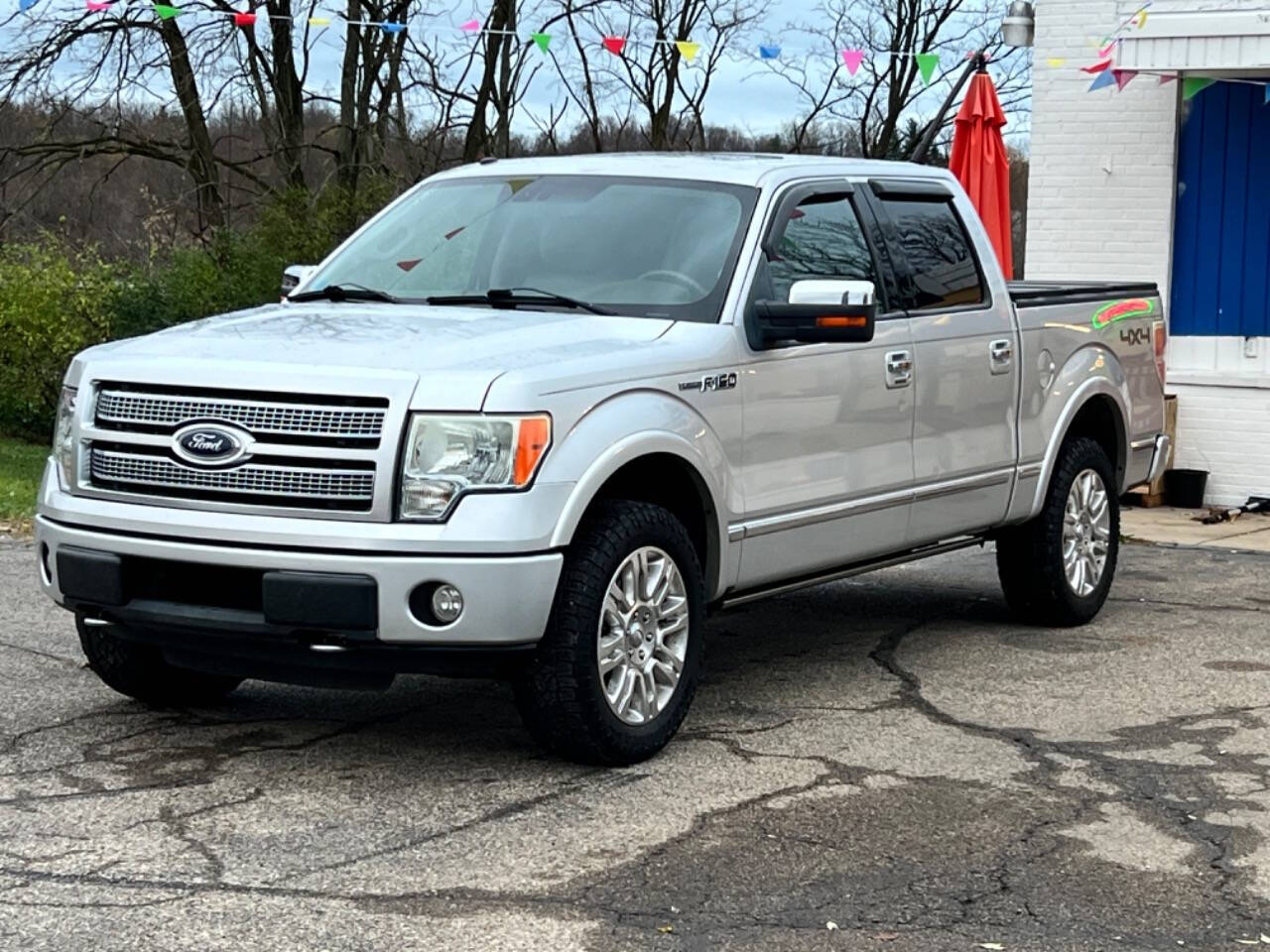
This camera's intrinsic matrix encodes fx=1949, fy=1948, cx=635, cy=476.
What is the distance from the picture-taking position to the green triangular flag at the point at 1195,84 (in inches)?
497

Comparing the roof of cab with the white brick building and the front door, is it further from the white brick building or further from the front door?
the white brick building

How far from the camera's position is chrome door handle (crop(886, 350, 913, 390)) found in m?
7.04

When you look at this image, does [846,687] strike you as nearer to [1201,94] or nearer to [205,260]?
[1201,94]

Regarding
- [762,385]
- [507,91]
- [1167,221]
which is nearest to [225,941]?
[762,385]

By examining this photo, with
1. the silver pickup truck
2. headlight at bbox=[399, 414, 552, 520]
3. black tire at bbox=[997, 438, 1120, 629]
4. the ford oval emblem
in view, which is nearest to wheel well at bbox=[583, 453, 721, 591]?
the silver pickup truck

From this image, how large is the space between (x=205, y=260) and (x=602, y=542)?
1439cm

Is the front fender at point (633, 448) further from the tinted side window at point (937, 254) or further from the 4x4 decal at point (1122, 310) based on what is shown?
the 4x4 decal at point (1122, 310)

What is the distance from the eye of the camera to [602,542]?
565 cm

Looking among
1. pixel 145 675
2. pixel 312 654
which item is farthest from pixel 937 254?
pixel 145 675

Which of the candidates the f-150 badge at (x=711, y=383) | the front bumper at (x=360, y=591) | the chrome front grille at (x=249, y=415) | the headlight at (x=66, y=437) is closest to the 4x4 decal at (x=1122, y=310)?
the f-150 badge at (x=711, y=383)

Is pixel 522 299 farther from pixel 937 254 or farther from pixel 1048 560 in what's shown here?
pixel 1048 560

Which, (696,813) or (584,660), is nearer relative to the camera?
(696,813)

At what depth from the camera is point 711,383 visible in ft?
20.2

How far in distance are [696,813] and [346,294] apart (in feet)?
7.94
